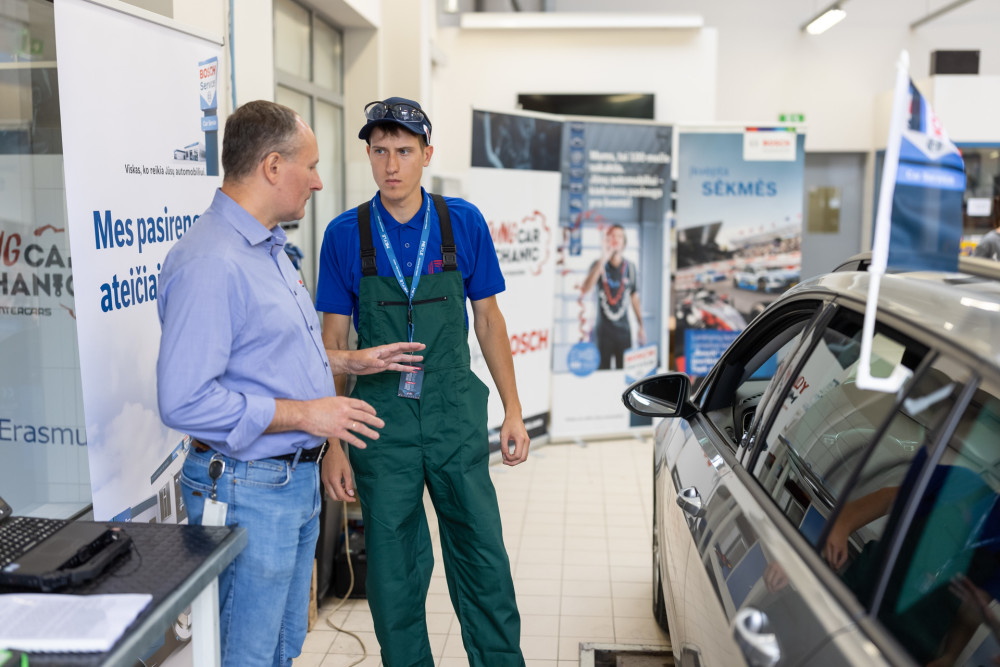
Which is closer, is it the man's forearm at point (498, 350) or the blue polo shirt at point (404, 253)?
the blue polo shirt at point (404, 253)

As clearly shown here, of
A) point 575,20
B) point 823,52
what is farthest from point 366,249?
point 823,52

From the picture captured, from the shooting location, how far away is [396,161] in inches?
94.8

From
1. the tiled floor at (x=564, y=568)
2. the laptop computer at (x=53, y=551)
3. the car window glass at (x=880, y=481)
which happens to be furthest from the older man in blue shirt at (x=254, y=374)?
the tiled floor at (x=564, y=568)

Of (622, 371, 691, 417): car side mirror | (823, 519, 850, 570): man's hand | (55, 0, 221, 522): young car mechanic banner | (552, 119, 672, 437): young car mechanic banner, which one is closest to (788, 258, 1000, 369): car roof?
(823, 519, 850, 570): man's hand

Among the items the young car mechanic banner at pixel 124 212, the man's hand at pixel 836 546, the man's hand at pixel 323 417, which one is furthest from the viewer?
the young car mechanic banner at pixel 124 212

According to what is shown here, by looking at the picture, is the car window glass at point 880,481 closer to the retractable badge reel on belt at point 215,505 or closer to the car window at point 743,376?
the car window at point 743,376

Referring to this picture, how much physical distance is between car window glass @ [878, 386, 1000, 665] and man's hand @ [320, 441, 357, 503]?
148 cm

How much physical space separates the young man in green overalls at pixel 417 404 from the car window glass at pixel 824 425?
88 centimetres

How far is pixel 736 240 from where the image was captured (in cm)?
655

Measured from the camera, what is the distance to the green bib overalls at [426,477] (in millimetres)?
2402

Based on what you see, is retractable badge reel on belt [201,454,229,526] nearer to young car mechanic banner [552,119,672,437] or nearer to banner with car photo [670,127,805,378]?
young car mechanic banner [552,119,672,437]

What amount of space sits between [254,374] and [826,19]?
30.9ft

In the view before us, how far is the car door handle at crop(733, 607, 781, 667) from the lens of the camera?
1.19 metres

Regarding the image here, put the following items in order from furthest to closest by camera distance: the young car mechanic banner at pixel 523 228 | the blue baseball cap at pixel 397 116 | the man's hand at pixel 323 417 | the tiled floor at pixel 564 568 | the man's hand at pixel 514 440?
the young car mechanic banner at pixel 523 228 → the tiled floor at pixel 564 568 → the man's hand at pixel 514 440 → the blue baseball cap at pixel 397 116 → the man's hand at pixel 323 417
